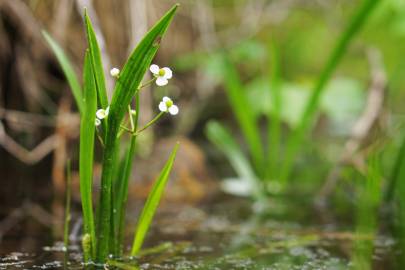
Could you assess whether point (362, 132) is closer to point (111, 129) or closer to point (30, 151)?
point (111, 129)

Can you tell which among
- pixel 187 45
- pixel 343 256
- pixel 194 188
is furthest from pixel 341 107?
pixel 343 256

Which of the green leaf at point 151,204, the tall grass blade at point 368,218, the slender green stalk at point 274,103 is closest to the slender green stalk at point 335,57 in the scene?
the slender green stalk at point 274,103

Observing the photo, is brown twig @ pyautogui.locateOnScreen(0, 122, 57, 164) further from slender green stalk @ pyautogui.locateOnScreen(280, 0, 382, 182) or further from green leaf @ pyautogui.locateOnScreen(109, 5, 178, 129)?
green leaf @ pyautogui.locateOnScreen(109, 5, 178, 129)

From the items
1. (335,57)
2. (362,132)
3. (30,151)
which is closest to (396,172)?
(362,132)

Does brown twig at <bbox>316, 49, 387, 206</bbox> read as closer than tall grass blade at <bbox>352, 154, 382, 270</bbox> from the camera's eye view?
No

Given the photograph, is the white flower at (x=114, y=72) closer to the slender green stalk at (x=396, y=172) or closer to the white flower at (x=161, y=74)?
the white flower at (x=161, y=74)

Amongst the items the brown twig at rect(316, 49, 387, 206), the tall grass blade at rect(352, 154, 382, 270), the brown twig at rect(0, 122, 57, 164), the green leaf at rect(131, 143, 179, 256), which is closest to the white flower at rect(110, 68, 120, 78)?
the green leaf at rect(131, 143, 179, 256)

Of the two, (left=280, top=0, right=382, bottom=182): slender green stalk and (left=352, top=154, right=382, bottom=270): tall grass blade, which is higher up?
(left=280, top=0, right=382, bottom=182): slender green stalk
